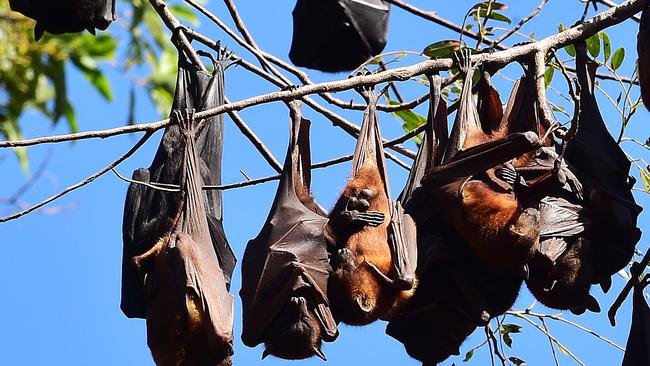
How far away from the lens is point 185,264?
6.98 m

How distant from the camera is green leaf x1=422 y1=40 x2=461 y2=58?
814 centimetres

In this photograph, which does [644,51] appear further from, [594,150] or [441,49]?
[441,49]

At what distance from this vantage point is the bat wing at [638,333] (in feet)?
24.3

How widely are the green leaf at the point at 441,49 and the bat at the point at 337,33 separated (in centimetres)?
38

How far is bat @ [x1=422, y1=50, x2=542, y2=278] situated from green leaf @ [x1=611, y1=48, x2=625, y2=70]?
3.84ft

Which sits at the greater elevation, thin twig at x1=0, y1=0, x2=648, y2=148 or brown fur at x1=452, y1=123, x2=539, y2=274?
thin twig at x1=0, y1=0, x2=648, y2=148

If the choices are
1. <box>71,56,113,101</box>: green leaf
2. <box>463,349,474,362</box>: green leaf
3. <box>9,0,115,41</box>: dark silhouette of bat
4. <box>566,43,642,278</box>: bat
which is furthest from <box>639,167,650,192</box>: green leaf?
<box>71,56,113,101</box>: green leaf

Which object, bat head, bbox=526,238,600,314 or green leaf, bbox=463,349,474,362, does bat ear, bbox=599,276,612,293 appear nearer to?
bat head, bbox=526,238,600,314

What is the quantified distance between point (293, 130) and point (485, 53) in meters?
1.30

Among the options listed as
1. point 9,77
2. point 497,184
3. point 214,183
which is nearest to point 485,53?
point 497,184

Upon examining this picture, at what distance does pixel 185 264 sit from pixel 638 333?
9.68 feet

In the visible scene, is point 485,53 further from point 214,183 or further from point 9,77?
point 9,77

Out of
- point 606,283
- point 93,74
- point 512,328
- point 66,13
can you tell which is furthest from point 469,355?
point 93,74

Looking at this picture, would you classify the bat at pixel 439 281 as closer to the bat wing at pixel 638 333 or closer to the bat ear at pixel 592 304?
the bat ear at pixel 592 304
